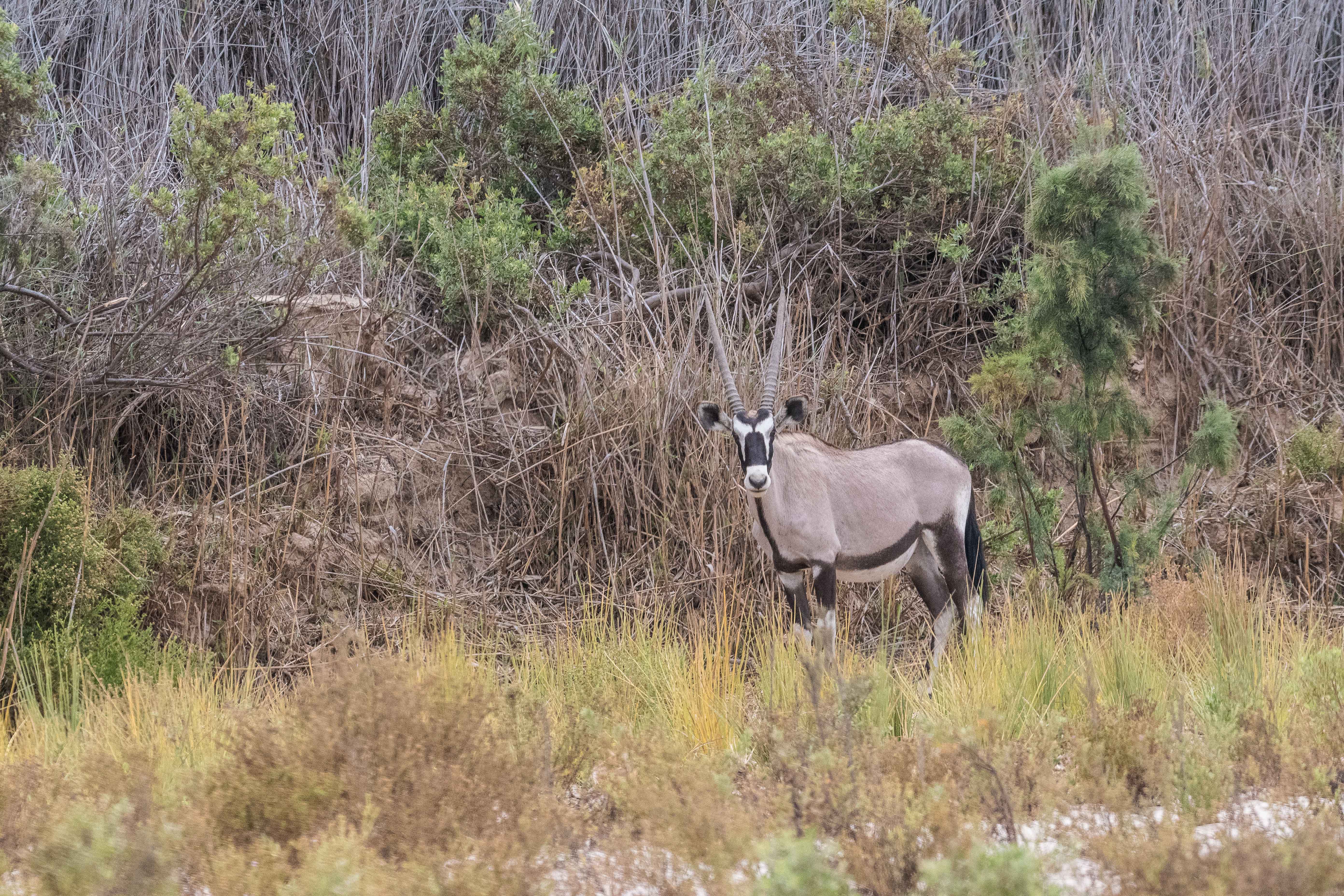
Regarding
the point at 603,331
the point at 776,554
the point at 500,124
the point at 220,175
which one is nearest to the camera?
the point at 776,554

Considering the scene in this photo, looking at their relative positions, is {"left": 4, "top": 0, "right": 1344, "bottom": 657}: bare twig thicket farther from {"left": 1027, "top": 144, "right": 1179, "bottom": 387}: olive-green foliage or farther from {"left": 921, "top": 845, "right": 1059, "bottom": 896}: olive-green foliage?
{"left": 921, "top": 845, "right": 1059, "bottom": 896}: olive-green foliage

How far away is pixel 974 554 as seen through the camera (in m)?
5.82

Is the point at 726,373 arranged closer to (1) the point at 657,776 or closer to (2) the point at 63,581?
(1) the point at 657,776

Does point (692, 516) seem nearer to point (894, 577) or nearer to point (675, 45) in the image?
point (894, 577)

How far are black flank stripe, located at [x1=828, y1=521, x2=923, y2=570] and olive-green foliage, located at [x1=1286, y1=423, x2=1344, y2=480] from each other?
3509 mm

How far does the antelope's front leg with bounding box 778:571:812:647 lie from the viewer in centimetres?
520

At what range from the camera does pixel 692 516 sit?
6.46 metres

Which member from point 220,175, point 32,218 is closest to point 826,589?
point 220,175

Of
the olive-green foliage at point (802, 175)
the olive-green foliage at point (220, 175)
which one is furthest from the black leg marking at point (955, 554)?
the olive-green foliage at point (220, 175)

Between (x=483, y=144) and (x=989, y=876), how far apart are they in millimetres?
8042

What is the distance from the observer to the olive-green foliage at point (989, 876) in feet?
7.05

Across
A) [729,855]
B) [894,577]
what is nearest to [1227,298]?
[894,577]

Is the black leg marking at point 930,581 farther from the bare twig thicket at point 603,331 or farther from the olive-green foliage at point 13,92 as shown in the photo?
the olive-green foliage at point 13,92

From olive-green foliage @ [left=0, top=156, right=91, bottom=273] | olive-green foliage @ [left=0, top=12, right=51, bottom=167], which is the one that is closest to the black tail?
olive-green foliage @ [left=0, top=156, right=91, bottom=273]
